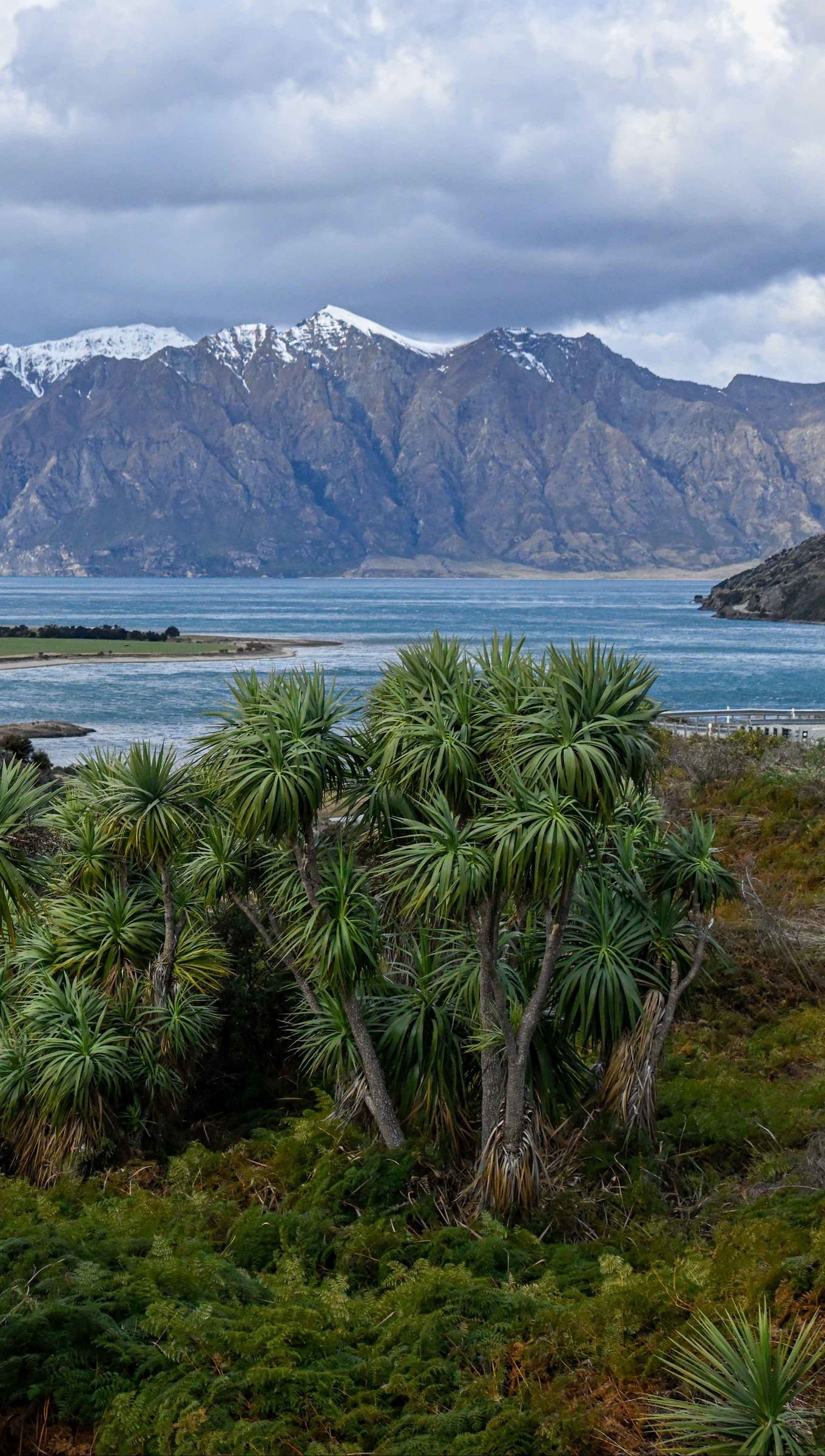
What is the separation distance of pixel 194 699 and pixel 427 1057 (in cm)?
6443

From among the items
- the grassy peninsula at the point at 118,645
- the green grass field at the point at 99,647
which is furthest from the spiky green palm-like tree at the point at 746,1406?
the green grass field at the point at 99,647

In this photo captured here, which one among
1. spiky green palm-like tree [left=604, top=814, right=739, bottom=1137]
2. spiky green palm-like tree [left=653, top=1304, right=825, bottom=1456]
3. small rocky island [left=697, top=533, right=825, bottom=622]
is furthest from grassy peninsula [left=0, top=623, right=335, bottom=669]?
spiky green palm-like tree [left=653, top=1304, right=825, bottom=1456]

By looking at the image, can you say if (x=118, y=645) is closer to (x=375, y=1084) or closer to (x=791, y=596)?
(x=375, y=1084)

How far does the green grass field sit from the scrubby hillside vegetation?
8942 centimetres

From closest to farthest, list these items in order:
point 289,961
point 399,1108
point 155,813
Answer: point 399,1108 → point 155,813 → point 289,961

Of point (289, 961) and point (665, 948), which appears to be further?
point (289, 961)

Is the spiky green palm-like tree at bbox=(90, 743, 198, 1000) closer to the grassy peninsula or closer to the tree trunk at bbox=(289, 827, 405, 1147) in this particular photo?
the tree trunk at bbox=(289, 827, 405, 1147)

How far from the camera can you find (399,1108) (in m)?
12.2

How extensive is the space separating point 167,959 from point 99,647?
99.6 meters

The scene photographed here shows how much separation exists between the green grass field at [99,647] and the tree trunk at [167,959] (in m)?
89.2

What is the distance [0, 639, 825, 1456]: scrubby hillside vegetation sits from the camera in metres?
7.57

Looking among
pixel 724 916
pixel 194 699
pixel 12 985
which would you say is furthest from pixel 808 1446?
pixel 194 699

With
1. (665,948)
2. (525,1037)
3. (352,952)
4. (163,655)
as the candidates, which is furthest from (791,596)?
(352,952)

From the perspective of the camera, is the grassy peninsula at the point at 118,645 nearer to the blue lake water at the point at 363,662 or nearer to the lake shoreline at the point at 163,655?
the lake shoreline at the point at 163,655
